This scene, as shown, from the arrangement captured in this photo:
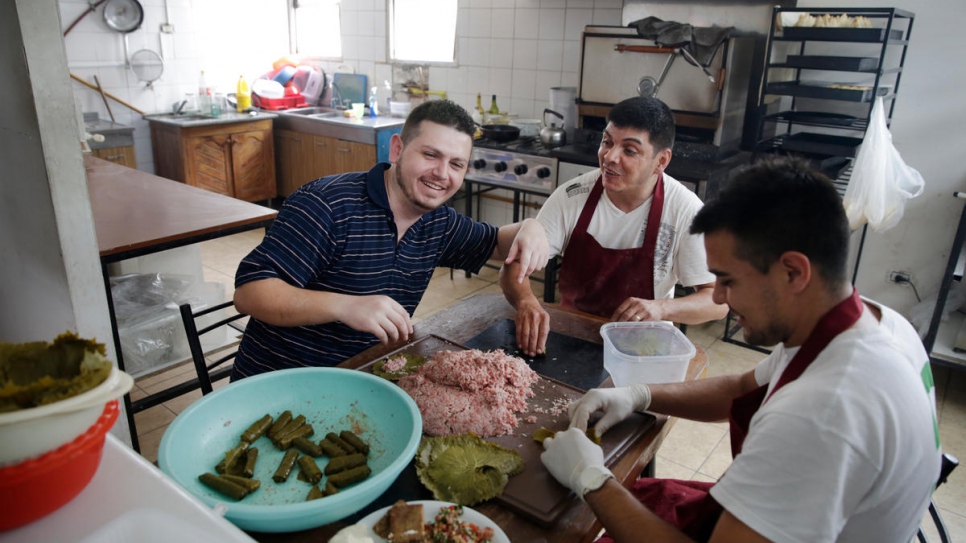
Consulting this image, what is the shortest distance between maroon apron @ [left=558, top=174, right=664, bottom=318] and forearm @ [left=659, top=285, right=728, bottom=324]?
0.19 metres

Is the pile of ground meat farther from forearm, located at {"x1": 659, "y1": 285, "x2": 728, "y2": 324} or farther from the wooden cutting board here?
forearm, located at {"x1": 659, "y1": 285, "x2": 728, "y2": 324}

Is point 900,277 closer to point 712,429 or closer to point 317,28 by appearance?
point 712,429

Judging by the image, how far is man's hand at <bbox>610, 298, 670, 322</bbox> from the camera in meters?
2.09

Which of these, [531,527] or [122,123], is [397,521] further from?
[122,123]

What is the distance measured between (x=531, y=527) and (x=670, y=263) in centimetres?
155

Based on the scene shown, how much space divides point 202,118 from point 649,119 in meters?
4.79

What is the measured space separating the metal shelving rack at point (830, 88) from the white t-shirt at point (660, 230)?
1.39 meters

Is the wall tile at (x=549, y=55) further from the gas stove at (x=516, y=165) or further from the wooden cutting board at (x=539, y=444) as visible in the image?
the wooden cutting board at (x=539, y=444)

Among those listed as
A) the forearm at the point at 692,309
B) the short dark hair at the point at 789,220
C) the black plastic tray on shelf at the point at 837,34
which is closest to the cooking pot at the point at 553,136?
the black plastic tray on shelf at the point at 837,34

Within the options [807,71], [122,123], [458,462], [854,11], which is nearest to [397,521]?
[458,462]

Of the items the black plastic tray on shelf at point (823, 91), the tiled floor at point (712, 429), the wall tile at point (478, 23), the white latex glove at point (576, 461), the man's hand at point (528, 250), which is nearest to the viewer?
the white latex glove at point (576, 461)

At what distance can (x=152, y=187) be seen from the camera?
3500mm

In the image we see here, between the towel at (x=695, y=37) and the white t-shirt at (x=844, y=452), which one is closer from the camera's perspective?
the white t-shirt at (x=844, y=452)

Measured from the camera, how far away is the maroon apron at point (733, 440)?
112cm
